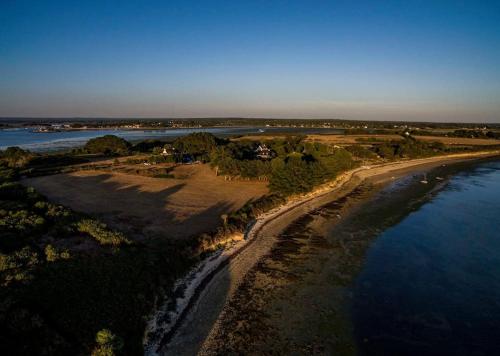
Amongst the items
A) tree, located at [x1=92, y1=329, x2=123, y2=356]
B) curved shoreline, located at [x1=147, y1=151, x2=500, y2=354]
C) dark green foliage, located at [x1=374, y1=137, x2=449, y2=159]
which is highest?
dark green foliage, located at [x1=374, y1=137, x2=449, y2=159]

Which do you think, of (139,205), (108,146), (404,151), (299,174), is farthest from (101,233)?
(404,151)

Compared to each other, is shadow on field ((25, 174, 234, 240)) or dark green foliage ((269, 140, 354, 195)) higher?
dark green foliage ((269, 140, 354, 195))

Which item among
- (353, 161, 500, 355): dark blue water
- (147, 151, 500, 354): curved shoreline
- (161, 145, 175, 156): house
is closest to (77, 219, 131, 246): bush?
(147, 151, 500, 354): curved shoreline

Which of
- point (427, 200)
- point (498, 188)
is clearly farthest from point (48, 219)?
point (498, 188)

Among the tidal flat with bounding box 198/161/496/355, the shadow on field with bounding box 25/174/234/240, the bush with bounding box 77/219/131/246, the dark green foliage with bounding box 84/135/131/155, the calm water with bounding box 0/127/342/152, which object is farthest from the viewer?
the calm water with bounding box 0/127/342/152

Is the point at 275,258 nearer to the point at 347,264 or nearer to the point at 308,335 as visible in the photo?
the point at 347,264

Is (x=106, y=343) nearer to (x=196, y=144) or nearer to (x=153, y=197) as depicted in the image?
(x=153, y=197)

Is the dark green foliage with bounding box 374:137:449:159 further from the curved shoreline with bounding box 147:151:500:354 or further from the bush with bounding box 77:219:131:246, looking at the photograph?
the bush with bounding box 77:219:131:246
